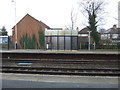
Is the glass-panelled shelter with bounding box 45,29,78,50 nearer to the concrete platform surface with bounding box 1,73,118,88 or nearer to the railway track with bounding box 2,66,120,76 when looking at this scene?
the railway track with bounding box 2,66,120,76

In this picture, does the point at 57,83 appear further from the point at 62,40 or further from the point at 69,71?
the point at 62,40

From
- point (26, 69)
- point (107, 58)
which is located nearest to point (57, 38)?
point (107, 58)

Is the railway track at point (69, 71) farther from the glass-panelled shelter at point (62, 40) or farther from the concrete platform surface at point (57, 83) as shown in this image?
the glass-panelled shelter at point (62, 40)

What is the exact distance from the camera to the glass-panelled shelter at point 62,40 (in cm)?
2044

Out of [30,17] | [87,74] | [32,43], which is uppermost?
[30,17]

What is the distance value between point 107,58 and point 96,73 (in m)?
6.27

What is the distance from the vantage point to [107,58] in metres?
12.6

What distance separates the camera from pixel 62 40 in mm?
20750

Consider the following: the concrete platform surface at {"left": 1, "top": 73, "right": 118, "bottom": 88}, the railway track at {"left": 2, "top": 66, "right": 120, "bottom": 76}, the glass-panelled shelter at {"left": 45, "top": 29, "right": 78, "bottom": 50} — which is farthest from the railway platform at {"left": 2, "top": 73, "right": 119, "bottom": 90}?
the glass-panelled shelter at {"left": 45, "top": 29, "right": 78, "bottom": 50}

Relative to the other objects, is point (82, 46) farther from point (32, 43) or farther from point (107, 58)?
point (107, 58)

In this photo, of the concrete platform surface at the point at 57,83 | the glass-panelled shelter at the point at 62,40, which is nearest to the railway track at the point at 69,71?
the concrete platform surface at the point at 57,83

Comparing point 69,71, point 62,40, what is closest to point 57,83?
point 69,71

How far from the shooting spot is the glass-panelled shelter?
67.1 feet

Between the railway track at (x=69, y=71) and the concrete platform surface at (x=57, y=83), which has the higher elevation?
the concrete platform surface at (x=57, y=83)
